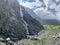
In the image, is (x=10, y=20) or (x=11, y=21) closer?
(x=11, y=21)

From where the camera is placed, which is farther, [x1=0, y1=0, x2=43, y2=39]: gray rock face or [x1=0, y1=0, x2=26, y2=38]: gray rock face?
[x1=0, y1=0, x2=26, y2=38]: gray rock face

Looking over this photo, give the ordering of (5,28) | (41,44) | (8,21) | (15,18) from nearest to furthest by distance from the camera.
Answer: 1. (41,44)
2. (5,28)
3. (8,21)
4. (15,18)

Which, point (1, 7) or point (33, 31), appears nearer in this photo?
point (1, 7)

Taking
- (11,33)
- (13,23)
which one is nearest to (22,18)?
(13,23)

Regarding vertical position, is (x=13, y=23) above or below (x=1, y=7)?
below

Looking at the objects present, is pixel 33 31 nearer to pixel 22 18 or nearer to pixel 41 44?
pixel 22 18

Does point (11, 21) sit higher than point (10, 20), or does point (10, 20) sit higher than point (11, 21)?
point (10, 20)

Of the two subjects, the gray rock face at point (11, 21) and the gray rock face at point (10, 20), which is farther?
the gray rock face at point (10, 20)

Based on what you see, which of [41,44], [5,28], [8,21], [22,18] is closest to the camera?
[41,44]

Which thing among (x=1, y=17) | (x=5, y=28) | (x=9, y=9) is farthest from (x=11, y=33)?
(x=9, y=9)
